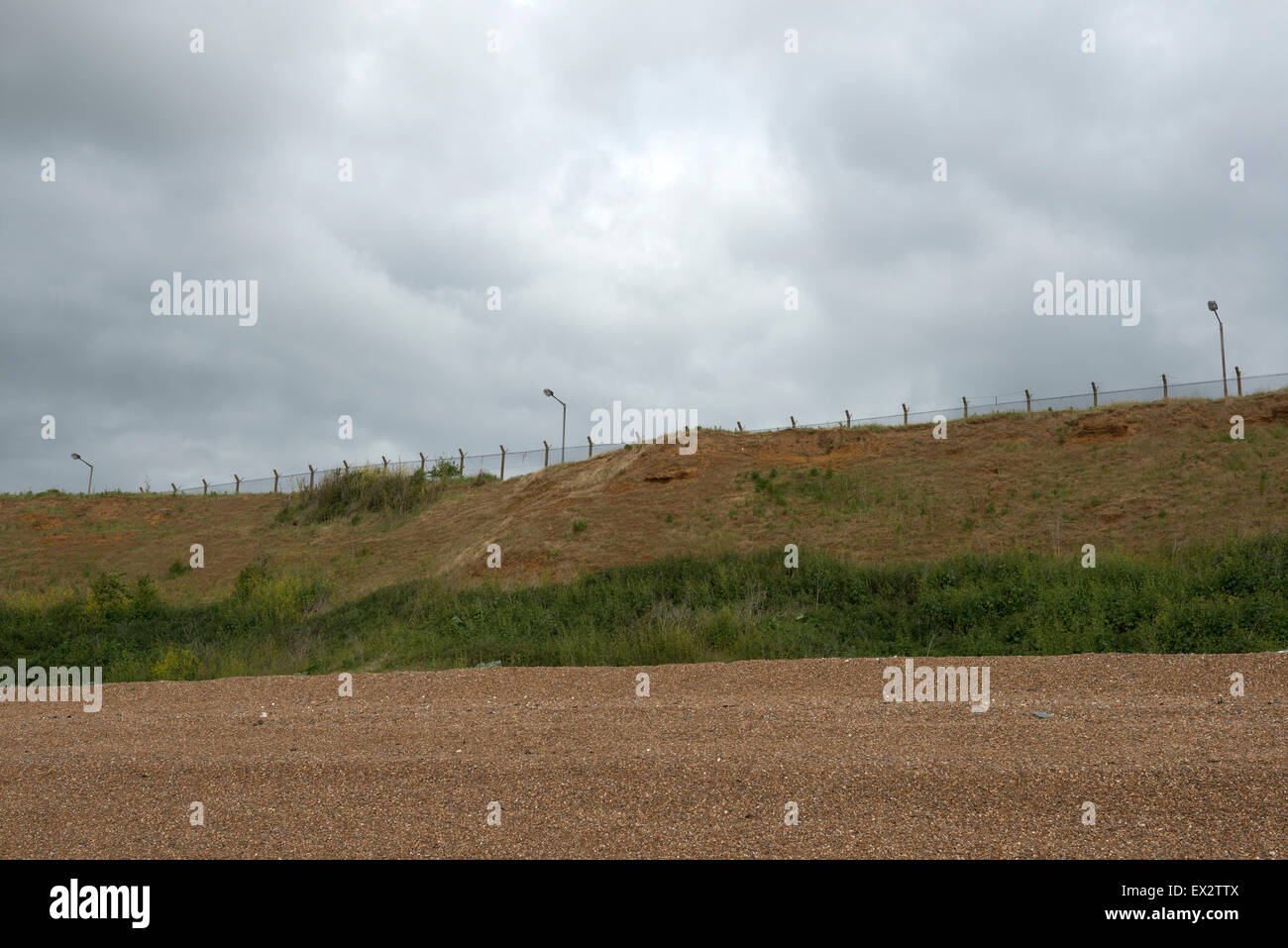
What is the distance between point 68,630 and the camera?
2298 cm

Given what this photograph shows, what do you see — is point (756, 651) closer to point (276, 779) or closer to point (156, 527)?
point (276, 779)

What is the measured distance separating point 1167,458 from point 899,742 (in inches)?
906

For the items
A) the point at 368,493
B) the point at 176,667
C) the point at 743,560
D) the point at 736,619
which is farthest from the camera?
the point at 368,493

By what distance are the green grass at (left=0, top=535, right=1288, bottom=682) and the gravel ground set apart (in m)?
4.09

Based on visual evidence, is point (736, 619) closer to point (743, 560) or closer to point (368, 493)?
point (743, 560)

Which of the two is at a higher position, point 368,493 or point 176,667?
point 368,493

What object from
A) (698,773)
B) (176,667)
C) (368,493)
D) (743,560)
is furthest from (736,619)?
(368,493)

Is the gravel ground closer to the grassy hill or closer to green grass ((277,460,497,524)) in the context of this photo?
the grassy hill

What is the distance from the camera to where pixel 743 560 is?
21000 mm

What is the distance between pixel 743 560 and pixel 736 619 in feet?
16.4

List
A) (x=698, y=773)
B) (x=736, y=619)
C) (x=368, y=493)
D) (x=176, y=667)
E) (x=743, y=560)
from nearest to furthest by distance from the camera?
(x=698, y=773) → (x=736, y=619) → (x=176, y=667) → (x=743, y=560) → (x=368, y=493)

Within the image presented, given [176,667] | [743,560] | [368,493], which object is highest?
[368,493]

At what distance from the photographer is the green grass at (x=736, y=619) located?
14.5 meters

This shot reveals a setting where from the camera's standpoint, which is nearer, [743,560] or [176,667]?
[176,667]
